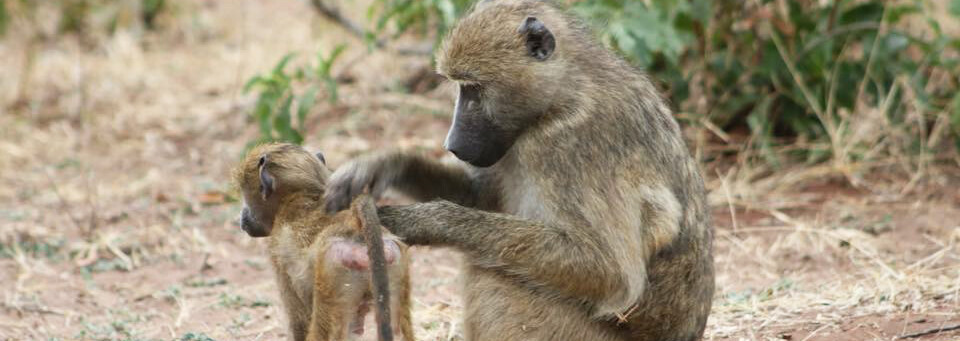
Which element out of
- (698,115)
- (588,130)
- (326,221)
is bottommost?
(698,115)

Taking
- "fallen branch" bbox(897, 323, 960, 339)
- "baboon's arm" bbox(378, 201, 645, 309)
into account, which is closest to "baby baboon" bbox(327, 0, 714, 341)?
"baboon's arm" bbox(378, 201, 645, 309)

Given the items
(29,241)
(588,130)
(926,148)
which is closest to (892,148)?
(926,148)

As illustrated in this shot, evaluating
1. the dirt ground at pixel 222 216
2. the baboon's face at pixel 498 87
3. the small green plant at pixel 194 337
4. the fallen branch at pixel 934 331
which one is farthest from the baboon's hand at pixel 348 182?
the fallen branch at pixel 934 331

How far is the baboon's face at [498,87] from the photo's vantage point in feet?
11.6

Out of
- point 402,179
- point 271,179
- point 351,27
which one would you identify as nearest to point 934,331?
point 402,179

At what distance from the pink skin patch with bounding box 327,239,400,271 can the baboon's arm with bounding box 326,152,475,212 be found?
0.14 meters

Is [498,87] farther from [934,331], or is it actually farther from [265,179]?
[934,331]

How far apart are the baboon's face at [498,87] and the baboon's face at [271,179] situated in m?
0.53

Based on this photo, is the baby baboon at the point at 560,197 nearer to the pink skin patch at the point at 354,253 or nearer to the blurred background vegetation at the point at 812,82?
the pink skin patch at the point at 354,253

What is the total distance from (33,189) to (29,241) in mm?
1377

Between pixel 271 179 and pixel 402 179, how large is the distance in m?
0.40

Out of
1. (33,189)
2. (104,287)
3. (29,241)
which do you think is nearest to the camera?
(104,287)

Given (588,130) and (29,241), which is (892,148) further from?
(29,241)

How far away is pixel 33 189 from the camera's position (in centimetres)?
743
